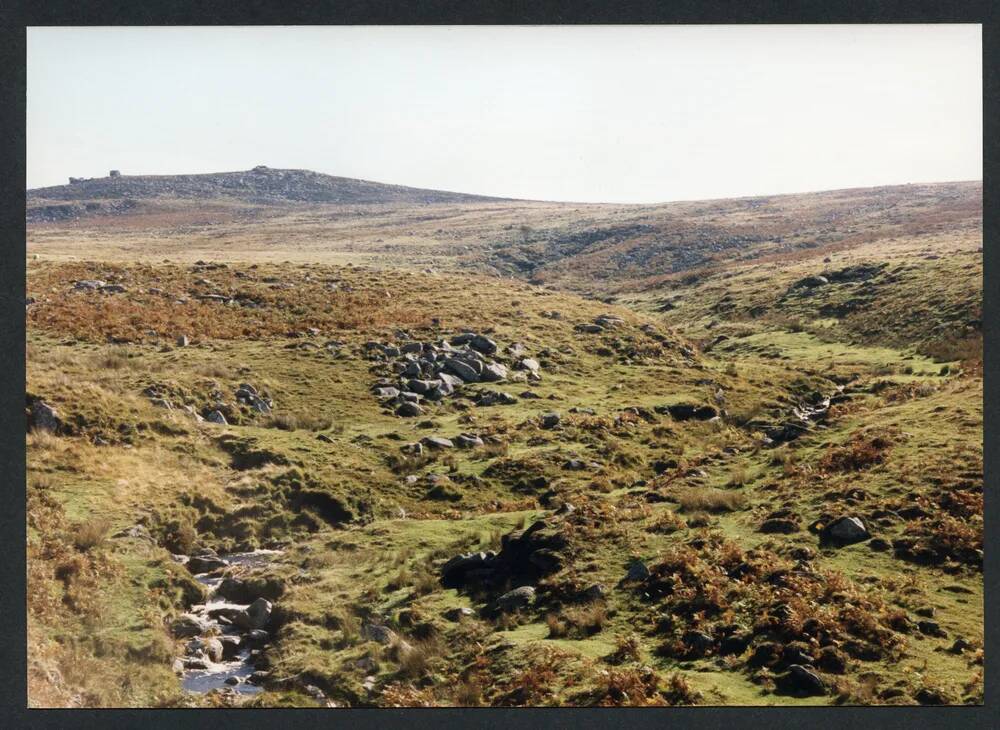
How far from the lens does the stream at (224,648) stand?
1331 centimetres

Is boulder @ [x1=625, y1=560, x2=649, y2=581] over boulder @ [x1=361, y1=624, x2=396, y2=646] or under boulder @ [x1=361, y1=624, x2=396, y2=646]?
over

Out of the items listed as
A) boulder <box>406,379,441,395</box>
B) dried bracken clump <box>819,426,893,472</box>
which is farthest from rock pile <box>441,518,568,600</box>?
boulder <box>406,379,441,395</box>

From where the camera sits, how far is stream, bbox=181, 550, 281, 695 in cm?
1331

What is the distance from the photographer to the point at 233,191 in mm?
124688

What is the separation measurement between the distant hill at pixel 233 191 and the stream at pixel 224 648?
89816mm

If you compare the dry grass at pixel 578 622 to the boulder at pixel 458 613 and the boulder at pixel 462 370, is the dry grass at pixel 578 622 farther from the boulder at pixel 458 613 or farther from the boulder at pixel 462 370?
the boulder at pixel 462 370

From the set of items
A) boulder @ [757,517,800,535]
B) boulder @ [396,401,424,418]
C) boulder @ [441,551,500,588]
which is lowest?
boulder @ [441,551,500,588]

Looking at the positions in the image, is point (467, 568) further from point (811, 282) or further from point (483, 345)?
point (811, 282)

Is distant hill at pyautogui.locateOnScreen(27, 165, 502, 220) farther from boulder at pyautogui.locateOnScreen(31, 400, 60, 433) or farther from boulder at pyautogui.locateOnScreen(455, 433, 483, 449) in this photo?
boulder at pyautogui.locateOnScreen(455, 433, 483, 449)

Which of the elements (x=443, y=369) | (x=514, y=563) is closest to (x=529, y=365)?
(x=443, y=369)

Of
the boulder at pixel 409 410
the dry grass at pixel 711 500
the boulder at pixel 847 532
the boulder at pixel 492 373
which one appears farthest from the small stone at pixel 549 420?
the boulder at pixel 847 532

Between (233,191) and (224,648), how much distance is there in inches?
4763

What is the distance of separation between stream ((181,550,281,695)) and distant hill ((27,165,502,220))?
89816 mm

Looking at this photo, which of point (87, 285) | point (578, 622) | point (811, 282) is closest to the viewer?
point (578, 622)
